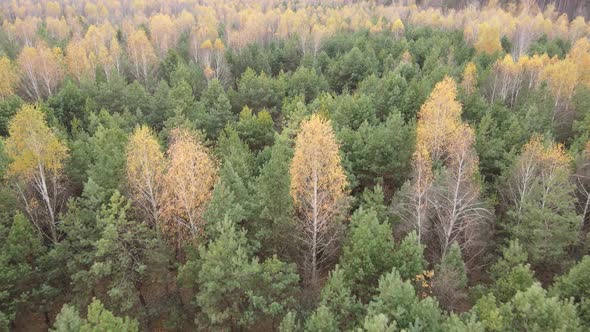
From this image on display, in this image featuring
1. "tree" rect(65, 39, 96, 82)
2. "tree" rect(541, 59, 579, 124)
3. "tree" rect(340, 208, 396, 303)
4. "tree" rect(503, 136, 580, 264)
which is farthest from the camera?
"tree" rect(65, 39, 96, 82)

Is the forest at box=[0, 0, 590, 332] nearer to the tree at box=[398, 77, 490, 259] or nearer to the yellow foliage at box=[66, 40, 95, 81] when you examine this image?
the tree at box=[398, 77, 490, 259]

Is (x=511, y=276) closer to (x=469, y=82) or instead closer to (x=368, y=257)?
(x=368, y=257)

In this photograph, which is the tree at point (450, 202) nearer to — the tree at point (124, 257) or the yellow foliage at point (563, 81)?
the tree at point (124, 257)

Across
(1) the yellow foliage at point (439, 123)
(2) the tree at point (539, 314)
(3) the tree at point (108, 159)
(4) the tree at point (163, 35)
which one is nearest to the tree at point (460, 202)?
(1) the yellow foliage at point (439, 123)

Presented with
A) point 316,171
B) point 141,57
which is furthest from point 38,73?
point 316,171

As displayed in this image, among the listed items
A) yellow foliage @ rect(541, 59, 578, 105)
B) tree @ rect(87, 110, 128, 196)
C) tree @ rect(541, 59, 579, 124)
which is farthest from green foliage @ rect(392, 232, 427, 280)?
yellow foliage @ rect(541, 59, 578, 105)

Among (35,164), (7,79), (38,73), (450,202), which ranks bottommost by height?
(450,202)
